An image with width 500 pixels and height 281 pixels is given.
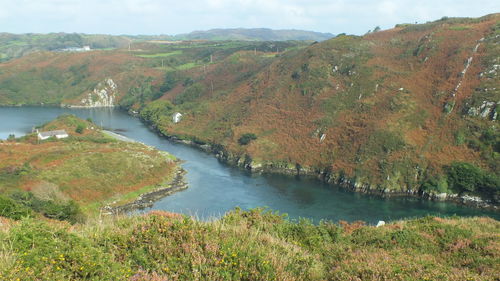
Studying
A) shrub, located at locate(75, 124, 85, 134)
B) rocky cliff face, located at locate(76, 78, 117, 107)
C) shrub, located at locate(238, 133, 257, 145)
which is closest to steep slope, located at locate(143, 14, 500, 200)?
shrub, located at locate(238, 133, 257, 145)

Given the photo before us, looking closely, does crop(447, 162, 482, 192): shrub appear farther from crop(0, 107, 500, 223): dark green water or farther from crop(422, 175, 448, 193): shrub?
crop(0, 107, 500, 223): dark green water

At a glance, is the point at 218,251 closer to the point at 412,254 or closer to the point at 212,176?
the point at 412,254

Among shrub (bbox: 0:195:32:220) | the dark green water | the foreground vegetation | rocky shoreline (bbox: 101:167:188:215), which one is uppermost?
the foreground vegetation

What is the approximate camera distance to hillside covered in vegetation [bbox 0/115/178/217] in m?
46.7

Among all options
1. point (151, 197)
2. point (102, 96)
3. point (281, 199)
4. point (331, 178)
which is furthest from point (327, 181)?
point (102, 96)

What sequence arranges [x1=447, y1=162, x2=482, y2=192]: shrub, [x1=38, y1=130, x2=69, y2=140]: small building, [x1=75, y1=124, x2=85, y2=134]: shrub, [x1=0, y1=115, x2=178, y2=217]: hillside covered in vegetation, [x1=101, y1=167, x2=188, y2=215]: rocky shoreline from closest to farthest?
[x1=0, y1=115, x2=178, y2=217]: hillside covered in vegetation, [x1=101, y1=167, x2=188, y2=215]: rocky shoreline, [x1=447, y1=162, x2=482, y2=192]: shrub, [x1=38, y1=130, x2=69, y2=140]: small building, [x1=75, y1=124, x2=85, y2=134]: shrub

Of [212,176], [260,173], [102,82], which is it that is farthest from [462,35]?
[102,82]

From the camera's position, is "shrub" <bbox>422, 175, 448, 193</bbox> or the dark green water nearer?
the dark green water

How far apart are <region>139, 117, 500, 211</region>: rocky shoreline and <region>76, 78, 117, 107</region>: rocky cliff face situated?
265 feet

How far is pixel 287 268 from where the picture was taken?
1001 cm

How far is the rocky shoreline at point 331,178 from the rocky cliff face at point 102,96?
80.8 meters

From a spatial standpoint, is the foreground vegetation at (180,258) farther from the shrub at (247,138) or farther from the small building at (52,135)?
the small building at (52,135)

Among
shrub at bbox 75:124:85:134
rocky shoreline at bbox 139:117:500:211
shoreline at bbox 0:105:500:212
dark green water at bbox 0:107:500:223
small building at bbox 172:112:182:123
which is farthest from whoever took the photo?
small building at bbox 172:112:182:123

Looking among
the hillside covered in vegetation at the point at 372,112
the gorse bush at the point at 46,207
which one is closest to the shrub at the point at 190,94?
the hillside covered in vegetation at the point at 372,112
